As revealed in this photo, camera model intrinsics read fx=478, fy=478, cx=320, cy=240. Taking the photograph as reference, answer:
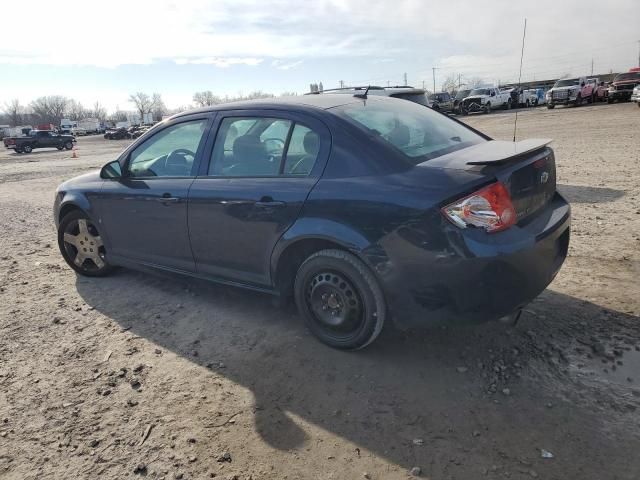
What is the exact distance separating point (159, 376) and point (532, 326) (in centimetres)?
263

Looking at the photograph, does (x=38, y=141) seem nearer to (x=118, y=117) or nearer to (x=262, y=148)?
(x=262, y=148)

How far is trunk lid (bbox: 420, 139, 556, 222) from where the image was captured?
111 inches

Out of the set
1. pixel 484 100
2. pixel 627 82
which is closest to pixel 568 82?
pixel 627 82

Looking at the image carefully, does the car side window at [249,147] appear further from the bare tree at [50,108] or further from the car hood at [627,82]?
the bare tree at [50,108]

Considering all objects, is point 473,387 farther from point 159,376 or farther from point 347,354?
point 159,376

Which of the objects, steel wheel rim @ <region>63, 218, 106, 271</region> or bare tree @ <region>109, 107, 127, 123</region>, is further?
bare tree @ <region>109, 107, 127, 123</region>

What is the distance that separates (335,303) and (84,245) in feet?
10.2

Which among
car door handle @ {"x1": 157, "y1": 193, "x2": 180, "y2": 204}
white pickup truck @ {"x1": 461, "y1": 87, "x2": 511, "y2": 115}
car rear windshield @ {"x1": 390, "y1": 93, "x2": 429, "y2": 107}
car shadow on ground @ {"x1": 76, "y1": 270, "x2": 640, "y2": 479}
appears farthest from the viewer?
white pickup truck @ {"x1": 461, "y1": 87, "x2": 511, "y2": 115}

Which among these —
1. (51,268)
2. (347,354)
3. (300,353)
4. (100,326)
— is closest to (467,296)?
(347,354)

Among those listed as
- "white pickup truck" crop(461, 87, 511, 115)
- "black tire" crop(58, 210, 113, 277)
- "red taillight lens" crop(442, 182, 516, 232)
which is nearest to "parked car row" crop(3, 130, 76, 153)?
"white pickup truck" crop(461, 87, 511, 115)

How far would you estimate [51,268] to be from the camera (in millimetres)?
5578

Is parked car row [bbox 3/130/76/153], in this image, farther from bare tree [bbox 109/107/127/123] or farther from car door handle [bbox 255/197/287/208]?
bare tree [bbox 109/107/127/123]

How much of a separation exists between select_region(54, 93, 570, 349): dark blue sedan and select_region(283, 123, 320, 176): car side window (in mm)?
10

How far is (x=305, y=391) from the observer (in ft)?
9.65
